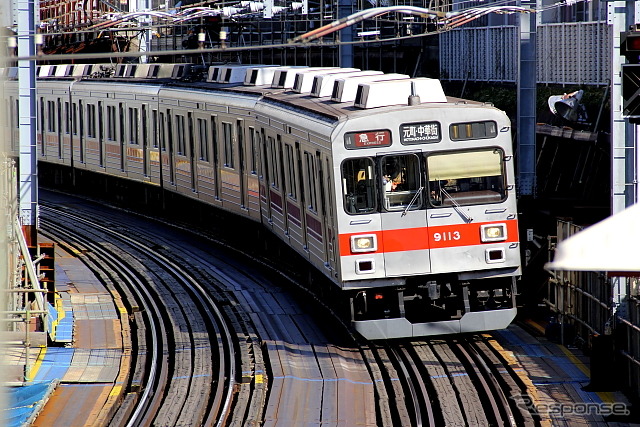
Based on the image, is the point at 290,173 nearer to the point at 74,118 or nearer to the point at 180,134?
the point at 180,134

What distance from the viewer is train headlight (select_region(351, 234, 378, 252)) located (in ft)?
35.6

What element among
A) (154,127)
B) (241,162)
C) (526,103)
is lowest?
(241,162)

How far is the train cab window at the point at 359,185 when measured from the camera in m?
10.9

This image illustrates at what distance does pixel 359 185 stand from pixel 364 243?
619 mm

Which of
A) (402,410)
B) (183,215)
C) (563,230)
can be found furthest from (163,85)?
(402,410)

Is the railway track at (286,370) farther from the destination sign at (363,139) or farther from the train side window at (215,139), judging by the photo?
the train side window at (215,139)

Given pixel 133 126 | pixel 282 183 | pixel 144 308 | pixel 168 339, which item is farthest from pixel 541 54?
pixel 168 339

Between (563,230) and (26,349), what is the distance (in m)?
5.94

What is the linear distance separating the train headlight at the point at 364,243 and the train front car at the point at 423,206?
10 mm

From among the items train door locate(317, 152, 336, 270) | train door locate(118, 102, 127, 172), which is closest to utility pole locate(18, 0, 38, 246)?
train door locate(317, 152, 336, 270)

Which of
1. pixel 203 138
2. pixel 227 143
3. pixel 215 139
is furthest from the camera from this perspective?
pixel 203 138

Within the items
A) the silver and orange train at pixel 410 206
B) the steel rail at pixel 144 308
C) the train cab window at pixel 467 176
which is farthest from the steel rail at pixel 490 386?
the steel rail at pixel 144 308

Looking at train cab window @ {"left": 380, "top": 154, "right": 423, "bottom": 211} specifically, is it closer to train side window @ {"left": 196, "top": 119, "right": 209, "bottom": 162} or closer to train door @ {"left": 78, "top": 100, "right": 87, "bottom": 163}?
train side window @ {"left": 196, "top": 119, "right": 209, "bottom": 162}

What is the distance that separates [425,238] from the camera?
430 inches
